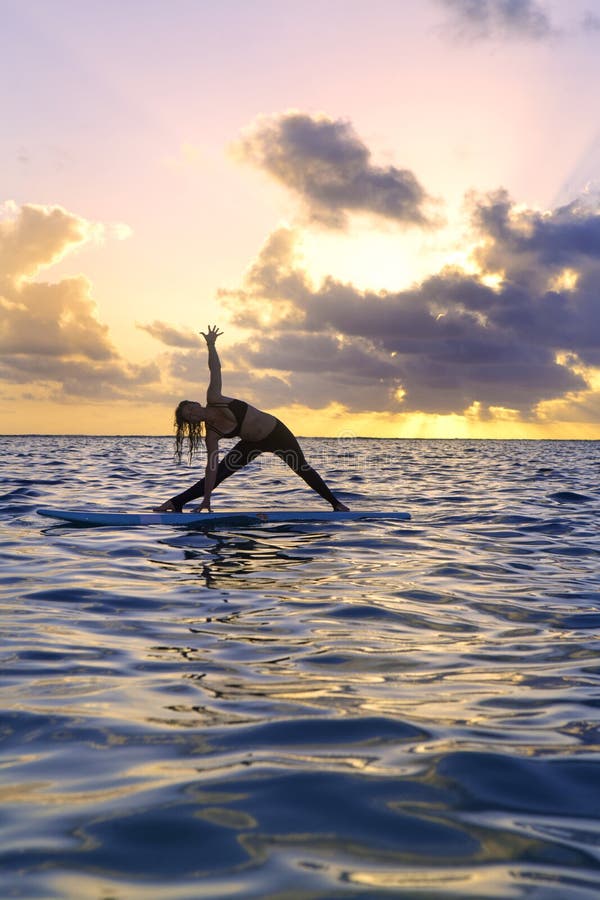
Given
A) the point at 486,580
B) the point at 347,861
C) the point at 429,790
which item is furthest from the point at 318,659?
the point at 486,580

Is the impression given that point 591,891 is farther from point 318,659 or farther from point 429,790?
point 318,659

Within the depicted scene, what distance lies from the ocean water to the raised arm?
3079mm

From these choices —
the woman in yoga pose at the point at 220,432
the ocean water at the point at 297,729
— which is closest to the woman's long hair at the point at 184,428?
the woman in yoga pose at the point at 220,432

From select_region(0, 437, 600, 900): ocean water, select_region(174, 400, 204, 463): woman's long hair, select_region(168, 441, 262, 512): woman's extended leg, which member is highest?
select_region(174, 400, 204, 463): woman's long hair

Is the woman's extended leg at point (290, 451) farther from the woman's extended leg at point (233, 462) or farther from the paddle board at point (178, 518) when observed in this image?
the paddle board at point (178, 518)

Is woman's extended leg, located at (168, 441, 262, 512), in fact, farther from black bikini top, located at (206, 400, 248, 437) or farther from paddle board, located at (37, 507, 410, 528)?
paddle board, located at (37, 507, 410, 528)

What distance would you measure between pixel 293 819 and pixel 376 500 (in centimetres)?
1309

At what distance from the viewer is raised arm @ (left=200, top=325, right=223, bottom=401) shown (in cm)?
977

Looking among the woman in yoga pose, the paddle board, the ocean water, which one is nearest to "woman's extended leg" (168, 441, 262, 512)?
the woman in yoga pose

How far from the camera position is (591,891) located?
7.07 ft

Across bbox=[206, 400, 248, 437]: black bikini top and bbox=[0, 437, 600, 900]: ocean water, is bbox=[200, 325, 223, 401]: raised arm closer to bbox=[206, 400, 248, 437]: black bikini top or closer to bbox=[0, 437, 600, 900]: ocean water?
bbox=[206, 400, 248, 437]: black bikini top

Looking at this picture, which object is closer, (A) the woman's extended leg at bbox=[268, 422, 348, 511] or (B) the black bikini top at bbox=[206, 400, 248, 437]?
(B) the black bikini top at bbox=[206, 400, 248, 437]

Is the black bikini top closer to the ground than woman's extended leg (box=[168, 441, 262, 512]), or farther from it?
farther from it

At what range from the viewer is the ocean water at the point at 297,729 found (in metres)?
2.28
